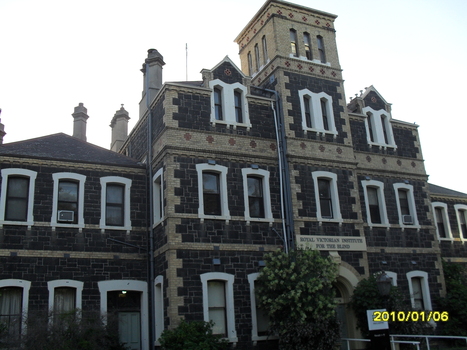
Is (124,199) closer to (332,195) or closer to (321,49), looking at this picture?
(332,195)

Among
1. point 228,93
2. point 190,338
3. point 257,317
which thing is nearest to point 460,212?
point 257,317

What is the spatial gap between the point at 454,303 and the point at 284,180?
906cm

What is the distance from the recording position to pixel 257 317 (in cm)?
1872

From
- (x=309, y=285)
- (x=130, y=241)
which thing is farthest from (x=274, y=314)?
(x=130, y=241)

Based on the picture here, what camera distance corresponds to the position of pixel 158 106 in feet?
68.3

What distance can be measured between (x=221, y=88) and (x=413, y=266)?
11282 millimetres

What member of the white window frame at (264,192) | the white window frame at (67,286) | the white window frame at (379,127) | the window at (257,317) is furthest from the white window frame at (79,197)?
the white window frame at (379,127)

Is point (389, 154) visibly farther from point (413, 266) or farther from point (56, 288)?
point (56, 288)

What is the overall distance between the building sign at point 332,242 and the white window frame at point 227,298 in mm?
3131

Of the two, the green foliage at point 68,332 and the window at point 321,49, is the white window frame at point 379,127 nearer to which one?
the window at point 321,49

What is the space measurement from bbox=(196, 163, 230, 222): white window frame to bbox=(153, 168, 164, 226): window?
4.74ft

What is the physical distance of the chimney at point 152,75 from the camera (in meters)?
23.2

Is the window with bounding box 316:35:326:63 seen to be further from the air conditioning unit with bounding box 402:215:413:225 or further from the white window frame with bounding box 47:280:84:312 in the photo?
the white window frame with bounding box 47:280:84:312

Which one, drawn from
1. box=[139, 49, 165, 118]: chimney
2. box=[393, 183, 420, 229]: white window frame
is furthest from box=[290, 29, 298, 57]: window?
box=[393, 183, 420, 229]: white window frame
